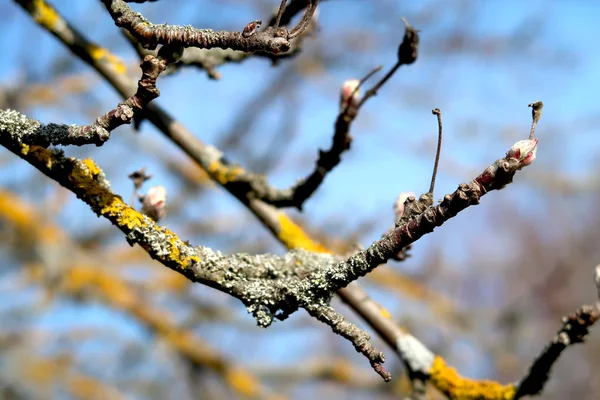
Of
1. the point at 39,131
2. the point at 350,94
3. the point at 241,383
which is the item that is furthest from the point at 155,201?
the point at 241,383

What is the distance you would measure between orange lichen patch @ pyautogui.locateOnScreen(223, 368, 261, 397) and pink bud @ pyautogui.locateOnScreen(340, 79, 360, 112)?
2556 millimetres

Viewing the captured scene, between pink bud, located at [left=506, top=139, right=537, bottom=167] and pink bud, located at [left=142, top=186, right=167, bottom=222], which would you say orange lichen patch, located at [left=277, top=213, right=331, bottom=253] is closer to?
pink bud, located at [left=142, top=186, right=167, bottom=222]

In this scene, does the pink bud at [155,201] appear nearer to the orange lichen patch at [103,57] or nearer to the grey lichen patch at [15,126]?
the grey lichen patch at [15,126]

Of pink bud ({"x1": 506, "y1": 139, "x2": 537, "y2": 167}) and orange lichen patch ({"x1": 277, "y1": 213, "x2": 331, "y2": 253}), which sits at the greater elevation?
orange lichen patch ({"x1": 277, "y1": 213, "x2": 331, "y2": 253})

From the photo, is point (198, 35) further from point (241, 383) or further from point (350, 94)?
point (241, 383)

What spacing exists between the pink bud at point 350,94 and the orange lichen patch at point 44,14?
2.76 feet

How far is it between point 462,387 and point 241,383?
8.11 ft

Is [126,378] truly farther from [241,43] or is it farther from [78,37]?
[241,43]

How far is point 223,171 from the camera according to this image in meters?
1.75

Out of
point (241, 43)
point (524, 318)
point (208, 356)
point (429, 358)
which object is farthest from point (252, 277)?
point (524, 318)

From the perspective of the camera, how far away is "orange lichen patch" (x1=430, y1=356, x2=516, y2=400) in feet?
4.59

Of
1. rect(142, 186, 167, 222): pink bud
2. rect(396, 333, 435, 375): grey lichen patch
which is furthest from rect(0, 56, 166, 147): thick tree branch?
rect(396, 333, 435, 375): grey lichen patch

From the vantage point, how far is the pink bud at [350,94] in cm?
158

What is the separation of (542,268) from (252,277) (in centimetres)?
1491
